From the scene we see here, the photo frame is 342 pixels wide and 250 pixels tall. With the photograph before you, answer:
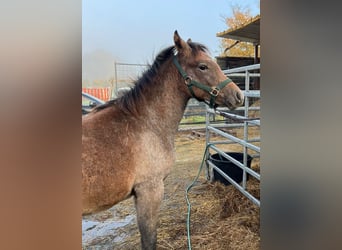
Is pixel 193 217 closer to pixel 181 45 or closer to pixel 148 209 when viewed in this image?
pixel 148 209

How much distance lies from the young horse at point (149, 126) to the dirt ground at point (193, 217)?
32 mm

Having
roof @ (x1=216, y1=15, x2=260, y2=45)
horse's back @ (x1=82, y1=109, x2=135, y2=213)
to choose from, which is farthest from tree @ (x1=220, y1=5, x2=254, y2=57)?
horse's back @ (x1=82, y1=109, x2=135, y2=213)

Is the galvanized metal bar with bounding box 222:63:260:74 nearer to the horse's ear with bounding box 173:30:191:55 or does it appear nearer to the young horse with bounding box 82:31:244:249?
the young horse with bounding box 82:31:244:249

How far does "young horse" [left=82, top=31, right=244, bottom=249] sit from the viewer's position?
1010mm

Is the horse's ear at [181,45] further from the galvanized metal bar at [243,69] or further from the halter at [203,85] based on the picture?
the galvanized metal bar at [243,69]

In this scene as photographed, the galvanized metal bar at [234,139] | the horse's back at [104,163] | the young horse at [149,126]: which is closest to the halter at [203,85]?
the young horse at [149,126]

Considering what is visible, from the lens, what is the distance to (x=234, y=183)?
1216 millimetres

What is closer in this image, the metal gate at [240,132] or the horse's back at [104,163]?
the horse's back at [104,163]

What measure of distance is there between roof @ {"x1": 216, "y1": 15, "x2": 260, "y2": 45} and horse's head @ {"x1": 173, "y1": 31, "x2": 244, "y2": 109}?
108 mm

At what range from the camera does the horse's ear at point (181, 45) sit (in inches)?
40.4

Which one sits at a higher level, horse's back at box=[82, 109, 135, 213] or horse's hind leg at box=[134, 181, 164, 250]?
horse's back at box=[82, 109, 135, 213]
